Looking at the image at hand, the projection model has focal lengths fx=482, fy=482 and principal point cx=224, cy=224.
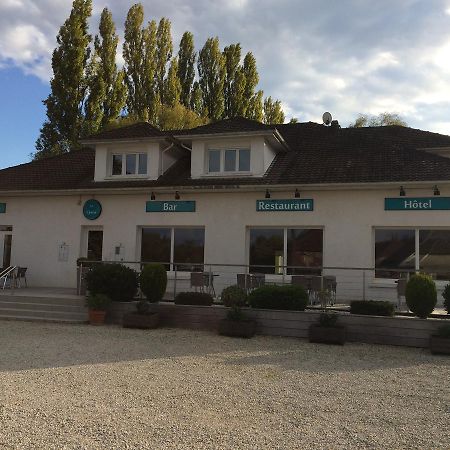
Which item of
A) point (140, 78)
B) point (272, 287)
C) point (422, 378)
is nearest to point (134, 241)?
point (272, 287)

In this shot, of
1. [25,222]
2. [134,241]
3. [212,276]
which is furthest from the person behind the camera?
[25,222]

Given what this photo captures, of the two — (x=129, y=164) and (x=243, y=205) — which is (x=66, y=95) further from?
(x=243, y=205)

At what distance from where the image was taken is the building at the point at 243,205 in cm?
1382

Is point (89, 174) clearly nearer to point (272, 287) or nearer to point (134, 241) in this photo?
point (134, 241)

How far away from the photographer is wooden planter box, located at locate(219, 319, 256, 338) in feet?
34.4

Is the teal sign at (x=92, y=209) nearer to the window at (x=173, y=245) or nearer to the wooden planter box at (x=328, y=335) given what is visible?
the window at (x=173, y=245)

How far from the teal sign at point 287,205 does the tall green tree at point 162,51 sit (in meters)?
25.1

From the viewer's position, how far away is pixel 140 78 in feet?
121

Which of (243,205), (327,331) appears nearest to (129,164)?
(243,205)

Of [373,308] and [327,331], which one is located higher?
[373,308]

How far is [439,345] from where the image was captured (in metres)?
9.22

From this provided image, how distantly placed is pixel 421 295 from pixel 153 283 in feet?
20.6

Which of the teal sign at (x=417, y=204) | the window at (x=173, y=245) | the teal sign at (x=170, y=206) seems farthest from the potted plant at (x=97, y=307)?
the teal sign at (x=417, y=204)

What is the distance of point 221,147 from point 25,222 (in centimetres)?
765
